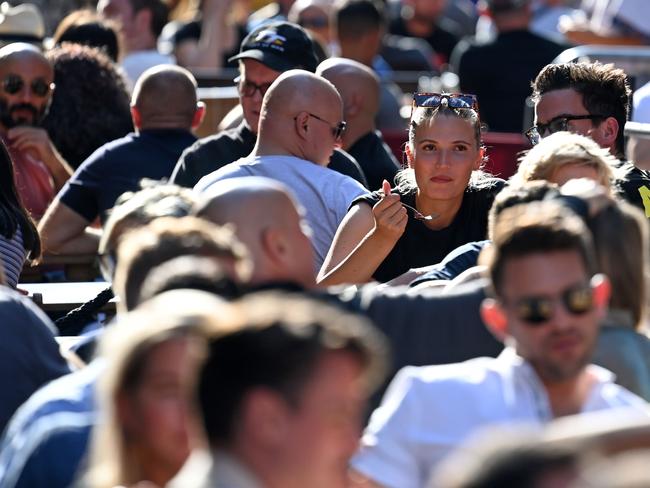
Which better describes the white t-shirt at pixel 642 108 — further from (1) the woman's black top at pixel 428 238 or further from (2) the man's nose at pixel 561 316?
(2) the man's nose at pixel 561 316

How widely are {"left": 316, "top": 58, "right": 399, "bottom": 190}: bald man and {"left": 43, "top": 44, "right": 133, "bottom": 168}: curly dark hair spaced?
3.85 feet

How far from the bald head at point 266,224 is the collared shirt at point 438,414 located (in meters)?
0.52

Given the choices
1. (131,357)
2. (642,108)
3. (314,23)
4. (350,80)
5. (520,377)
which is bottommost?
(314,23)

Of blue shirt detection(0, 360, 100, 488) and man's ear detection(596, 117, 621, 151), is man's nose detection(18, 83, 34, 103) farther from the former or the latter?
blue shirt detection(0, 360, 100, 488)

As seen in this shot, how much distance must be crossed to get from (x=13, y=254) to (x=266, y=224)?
240 cm

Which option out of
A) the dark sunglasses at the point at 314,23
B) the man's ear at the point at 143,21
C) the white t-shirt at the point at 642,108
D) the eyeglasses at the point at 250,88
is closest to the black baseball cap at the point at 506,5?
the dark sunglasses at the point at 314,23

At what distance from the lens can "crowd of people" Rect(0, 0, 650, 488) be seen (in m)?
2.78

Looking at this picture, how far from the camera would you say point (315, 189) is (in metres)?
6.63

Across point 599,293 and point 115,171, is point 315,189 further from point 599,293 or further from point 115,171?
point 599,293

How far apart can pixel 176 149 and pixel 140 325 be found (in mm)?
4933

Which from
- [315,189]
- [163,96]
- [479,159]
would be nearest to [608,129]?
[479,159]

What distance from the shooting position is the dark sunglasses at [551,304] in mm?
3650

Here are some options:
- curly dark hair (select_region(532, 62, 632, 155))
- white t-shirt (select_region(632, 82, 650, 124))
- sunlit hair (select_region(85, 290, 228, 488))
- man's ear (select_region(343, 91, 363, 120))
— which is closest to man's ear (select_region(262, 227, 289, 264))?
sunlit hair (select_region(85, 290, 228, 488))

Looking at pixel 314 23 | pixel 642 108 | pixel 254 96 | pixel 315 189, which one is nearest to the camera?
pixel 315 189
